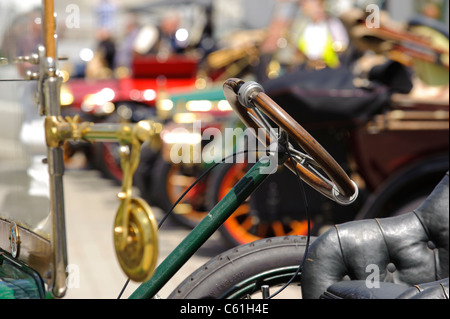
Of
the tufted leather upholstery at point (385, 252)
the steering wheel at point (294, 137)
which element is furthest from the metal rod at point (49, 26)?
the tufted leather upholstery at point (385, 252)

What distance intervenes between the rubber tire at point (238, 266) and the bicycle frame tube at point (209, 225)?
26 centimetres

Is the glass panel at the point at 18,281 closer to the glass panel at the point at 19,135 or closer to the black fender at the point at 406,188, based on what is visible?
the glass panel at the point at 19,135

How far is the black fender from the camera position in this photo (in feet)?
10.2

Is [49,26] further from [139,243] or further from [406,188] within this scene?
[406,188]

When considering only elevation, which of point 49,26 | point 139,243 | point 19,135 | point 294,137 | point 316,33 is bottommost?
point 139,243

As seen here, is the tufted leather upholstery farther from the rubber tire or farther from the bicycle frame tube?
the bicycle frame tube

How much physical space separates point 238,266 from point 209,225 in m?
0.36

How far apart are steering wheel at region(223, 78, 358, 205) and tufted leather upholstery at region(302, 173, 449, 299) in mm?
258

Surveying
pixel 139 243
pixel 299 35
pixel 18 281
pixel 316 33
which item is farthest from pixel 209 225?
pixel 299 35

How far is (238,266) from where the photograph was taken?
1816 millimetres

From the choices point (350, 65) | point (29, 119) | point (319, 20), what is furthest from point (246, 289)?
point (319, 20)

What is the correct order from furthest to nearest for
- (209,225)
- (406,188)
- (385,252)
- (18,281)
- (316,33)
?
(316,33), (406,188), (385,252), (18,281), (209,225)

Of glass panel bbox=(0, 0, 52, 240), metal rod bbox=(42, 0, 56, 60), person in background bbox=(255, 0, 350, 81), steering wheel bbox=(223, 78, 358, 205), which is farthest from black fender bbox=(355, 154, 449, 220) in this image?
person in background bbox=(255, 0, 350, 81)

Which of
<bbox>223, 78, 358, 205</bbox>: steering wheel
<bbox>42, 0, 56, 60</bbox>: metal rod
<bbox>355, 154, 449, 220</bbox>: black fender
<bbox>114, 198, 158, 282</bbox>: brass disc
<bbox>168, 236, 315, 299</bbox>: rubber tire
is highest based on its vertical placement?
<bbox>355, 154, 449, 220</bbox>: black fender
